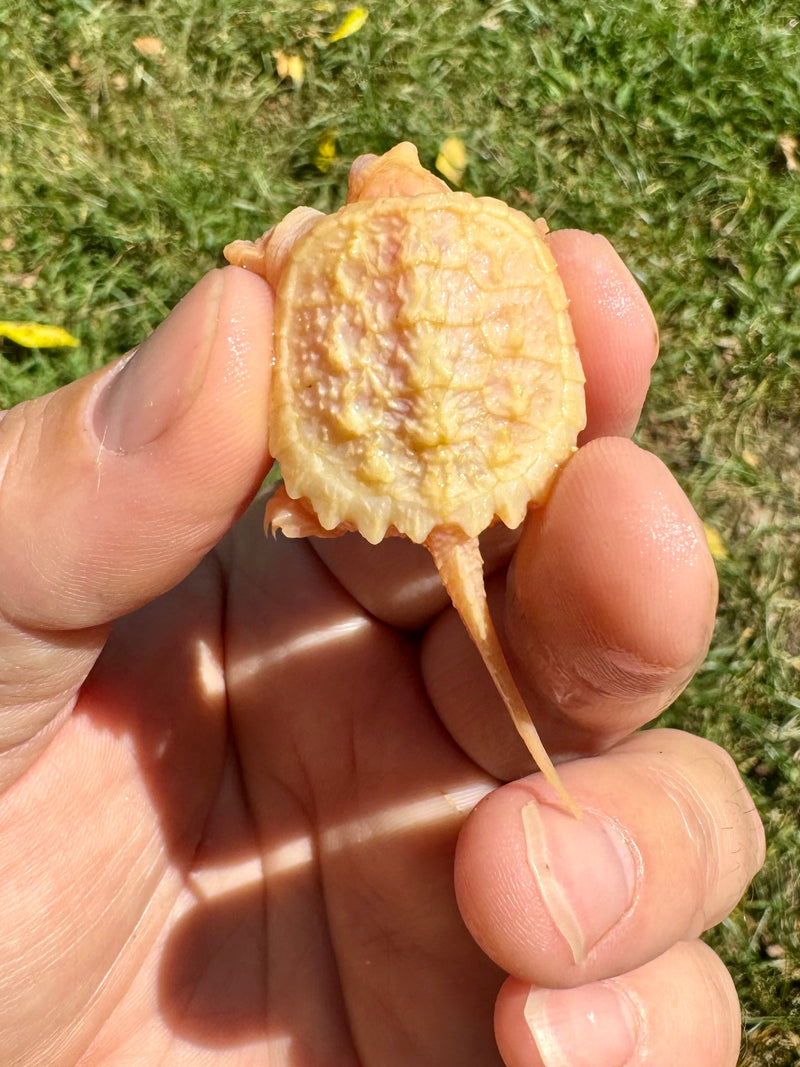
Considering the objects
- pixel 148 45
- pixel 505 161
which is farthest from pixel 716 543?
pixel 148 45

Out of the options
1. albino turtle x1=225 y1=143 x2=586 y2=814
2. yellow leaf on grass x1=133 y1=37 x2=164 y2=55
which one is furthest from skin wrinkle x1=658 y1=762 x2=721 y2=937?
yellow leaf on grass x1=133 y1=37 x2=164 y2=55

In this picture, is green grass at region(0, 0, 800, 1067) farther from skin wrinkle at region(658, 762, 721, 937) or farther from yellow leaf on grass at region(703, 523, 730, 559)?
skin wrinkle at region(658, 762, 721, 937)

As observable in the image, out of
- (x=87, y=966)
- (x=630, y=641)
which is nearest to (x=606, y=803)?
(x=630, y=641)

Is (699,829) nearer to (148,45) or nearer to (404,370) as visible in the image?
(404,370)

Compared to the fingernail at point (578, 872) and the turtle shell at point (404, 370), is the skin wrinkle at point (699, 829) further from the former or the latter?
the turtle shell at point (404, 370)

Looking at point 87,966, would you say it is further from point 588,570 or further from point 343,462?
point 588,570

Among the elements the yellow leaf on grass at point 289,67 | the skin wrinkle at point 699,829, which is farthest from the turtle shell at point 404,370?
the yellow leaf on grass at point 289,67
